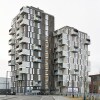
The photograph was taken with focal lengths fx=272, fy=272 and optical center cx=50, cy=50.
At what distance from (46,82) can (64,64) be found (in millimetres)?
11329

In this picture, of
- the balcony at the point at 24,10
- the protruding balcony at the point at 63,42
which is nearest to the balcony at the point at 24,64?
the protruding balcony at the point at 63,42

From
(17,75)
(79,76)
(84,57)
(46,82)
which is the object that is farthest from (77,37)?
(17,75)

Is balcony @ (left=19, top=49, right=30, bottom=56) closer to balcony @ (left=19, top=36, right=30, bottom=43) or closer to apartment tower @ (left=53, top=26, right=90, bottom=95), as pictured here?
balcony @ (left=19, top=36, right=30, bottom=43)

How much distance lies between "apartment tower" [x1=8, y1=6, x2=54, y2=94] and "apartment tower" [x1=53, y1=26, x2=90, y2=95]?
3943 mm

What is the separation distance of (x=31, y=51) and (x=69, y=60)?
1889cm

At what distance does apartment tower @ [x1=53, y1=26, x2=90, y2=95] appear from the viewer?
120 meters

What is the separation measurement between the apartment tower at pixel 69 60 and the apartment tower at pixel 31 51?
394 centimetres

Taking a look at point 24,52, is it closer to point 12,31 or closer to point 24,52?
point 24,52

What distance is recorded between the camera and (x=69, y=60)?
124000 millimetres

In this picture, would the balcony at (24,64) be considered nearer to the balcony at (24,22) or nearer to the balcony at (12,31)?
the balcony at (24,22)

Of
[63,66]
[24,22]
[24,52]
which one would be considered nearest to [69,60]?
[63,66]

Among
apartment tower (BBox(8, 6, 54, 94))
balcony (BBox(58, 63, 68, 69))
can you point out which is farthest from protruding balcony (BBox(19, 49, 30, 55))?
balcony (BBox(58, 63, 68, 69))

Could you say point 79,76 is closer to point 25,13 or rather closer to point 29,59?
point 29,59

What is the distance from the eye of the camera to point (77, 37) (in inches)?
5113
